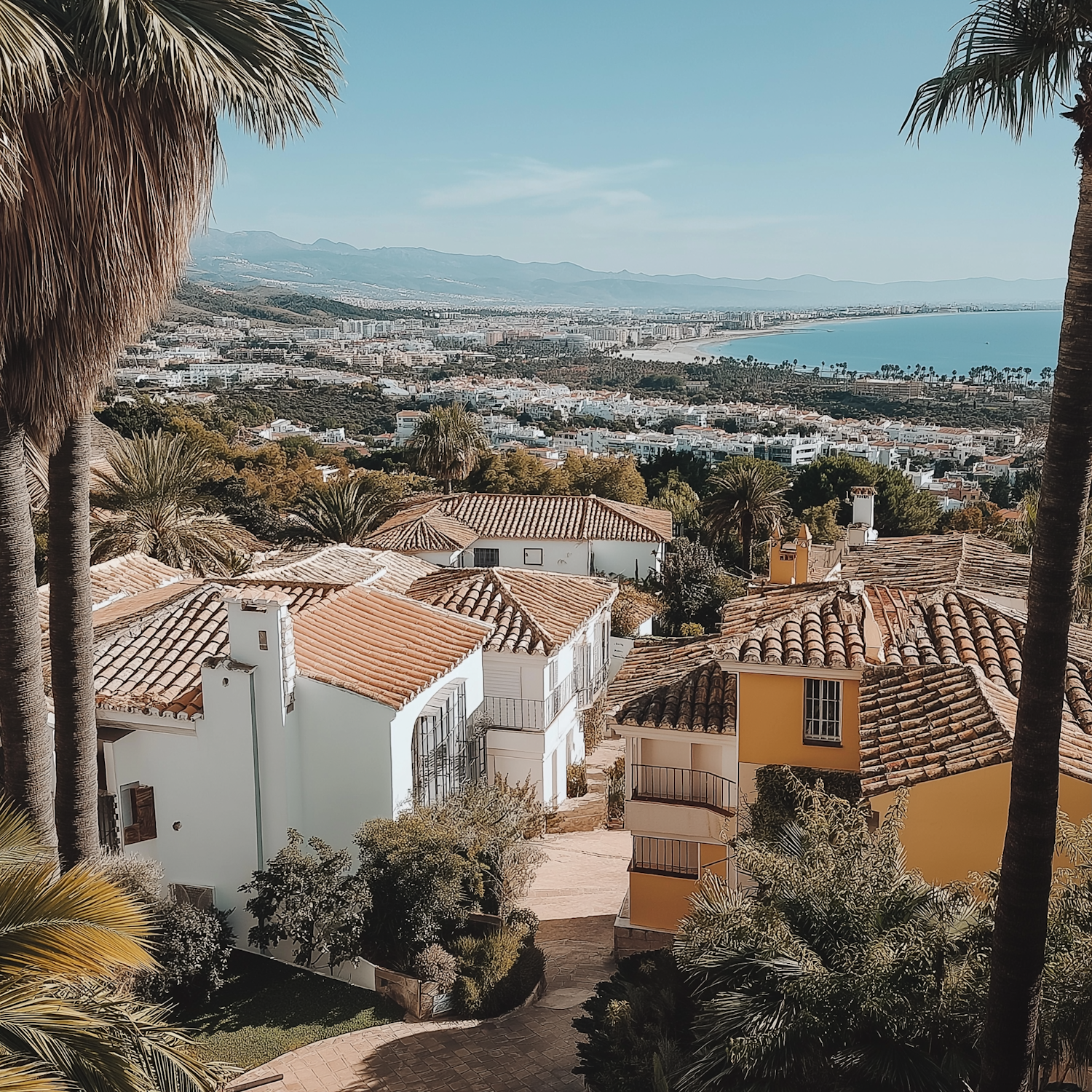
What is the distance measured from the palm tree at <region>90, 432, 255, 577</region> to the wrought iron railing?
15712 millimetres

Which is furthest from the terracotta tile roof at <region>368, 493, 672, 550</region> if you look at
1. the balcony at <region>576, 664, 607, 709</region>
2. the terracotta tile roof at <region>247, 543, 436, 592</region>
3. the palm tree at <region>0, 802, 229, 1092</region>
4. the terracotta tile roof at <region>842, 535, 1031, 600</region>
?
the palm tree at <region>0, 802, 229, 1092</region>

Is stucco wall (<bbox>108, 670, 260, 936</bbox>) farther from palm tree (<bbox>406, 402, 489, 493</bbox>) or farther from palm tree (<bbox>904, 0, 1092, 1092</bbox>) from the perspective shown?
palm tree (<bbox>406, 402, 489, 493</bbox>)

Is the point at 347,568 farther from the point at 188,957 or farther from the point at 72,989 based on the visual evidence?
the point at 72,989

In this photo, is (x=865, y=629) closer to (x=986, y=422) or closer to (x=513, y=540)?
(x=513, y=540)

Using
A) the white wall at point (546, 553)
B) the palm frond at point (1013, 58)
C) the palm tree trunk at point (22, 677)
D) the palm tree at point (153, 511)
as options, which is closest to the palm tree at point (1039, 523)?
the palm frond at point (1013, 58)

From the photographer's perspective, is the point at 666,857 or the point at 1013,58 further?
the point at 666,857

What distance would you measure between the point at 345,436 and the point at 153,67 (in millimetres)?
106534

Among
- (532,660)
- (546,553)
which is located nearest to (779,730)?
(532,660)

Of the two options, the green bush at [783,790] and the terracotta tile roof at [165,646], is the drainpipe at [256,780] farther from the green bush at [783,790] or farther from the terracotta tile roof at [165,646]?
the green bush at [783,790]

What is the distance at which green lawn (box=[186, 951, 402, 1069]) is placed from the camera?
13750 mm

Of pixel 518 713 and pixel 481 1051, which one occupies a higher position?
pixel 518 713

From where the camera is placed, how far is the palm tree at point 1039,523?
6.56 m

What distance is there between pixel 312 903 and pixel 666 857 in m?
5.40

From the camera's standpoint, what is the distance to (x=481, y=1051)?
541 inches
